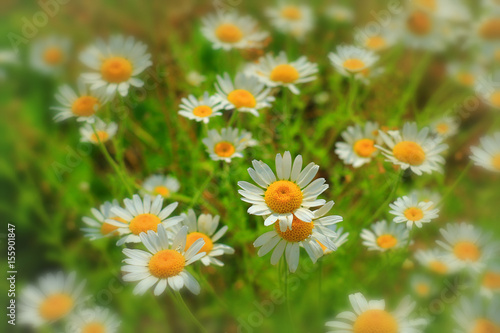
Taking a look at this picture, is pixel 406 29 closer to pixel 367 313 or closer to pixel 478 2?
pixel 478 2

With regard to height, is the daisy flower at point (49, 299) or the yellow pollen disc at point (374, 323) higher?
the yellow pollen disc at point (374, 323)

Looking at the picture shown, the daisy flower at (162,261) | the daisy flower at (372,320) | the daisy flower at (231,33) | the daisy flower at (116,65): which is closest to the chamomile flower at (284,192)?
the daisy flower at (162,261)

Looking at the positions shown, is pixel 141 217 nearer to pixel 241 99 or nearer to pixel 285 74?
pixel 241 99

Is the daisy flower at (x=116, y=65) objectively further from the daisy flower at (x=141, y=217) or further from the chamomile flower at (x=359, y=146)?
the chamomile flower at (x=359, y=146)

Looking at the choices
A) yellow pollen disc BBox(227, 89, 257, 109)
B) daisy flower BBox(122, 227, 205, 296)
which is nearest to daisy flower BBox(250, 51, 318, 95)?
yellow pollen disc BBox(227, 89, 257, 109)

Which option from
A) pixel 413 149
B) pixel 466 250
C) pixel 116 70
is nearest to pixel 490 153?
pixel 466 250

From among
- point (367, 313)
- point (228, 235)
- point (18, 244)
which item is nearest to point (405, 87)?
point (228, 235)
